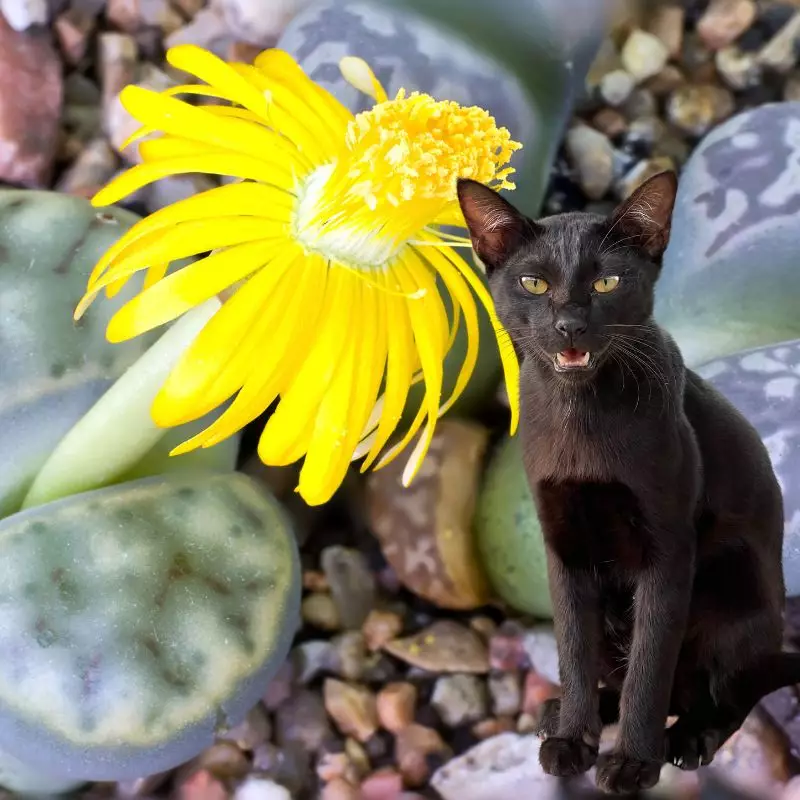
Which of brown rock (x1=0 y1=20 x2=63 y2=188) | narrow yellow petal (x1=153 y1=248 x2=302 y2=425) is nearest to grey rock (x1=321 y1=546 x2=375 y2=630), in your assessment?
narrow yellow petal (x1=153 y1=248 x2=302 y2=425)

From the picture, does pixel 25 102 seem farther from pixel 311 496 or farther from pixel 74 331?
pixel 311 496

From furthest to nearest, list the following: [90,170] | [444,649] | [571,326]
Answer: [90,170] < [444,649] < [571,326]

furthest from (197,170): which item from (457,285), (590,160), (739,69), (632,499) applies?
(739,69)

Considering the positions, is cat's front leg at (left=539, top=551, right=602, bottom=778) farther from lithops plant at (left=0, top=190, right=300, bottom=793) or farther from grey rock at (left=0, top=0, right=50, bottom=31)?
grey rock at (left=0, top=0, right=50, bottom=31)

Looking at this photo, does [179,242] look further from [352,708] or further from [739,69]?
[739,69]

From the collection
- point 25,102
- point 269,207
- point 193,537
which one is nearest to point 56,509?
point 193,537

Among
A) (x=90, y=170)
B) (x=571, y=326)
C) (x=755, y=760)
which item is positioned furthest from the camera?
(x=90, y=170)
